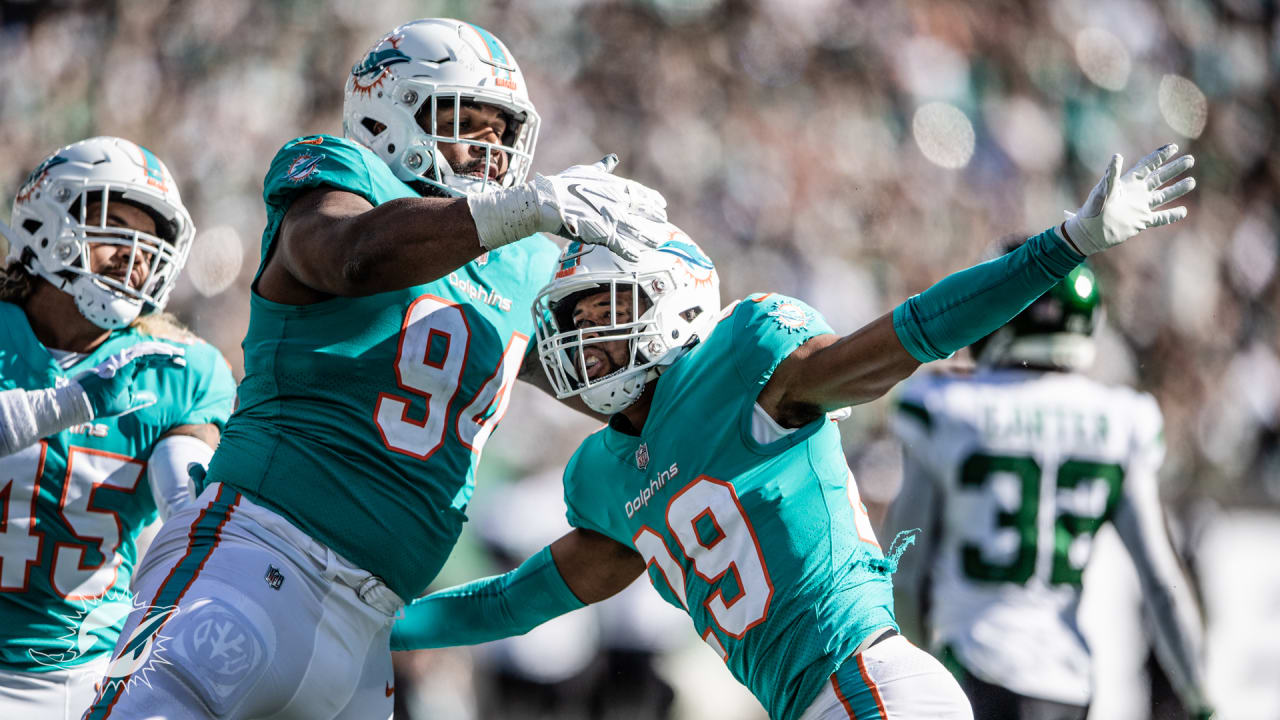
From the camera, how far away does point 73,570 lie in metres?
3.04

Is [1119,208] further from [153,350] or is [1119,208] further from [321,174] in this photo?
[153,350]

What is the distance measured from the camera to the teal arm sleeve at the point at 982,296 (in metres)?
2.07

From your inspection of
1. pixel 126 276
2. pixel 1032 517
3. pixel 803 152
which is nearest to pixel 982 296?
pixel 1032 517

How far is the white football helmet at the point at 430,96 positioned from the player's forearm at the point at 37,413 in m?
0.91

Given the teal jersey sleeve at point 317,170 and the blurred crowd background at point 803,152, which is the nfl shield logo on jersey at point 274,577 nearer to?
the teal jersey sleeve at point 317,170

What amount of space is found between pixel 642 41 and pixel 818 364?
3.99 m

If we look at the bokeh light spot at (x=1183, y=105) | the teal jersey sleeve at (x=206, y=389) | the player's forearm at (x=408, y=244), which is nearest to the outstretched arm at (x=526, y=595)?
the teal jersey sleeve at (x=206, y=389)

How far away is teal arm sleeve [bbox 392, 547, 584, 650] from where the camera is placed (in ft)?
9.40

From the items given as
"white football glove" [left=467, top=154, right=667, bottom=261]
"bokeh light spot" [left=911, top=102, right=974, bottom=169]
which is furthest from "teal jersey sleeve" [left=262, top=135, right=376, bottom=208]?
"bokeh light spot" [left=911, top=102, right=974, bottom=169]

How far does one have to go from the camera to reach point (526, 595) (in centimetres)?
288

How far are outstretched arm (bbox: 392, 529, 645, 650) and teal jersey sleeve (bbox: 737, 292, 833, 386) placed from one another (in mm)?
683

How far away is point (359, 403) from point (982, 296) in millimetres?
1231

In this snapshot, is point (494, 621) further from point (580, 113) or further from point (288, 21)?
point (288, 21)

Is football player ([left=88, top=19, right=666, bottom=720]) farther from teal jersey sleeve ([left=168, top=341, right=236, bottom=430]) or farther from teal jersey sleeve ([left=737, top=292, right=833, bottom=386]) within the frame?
teal jersey sleeve ([left=168, top=341, right=236, bottom=430])
